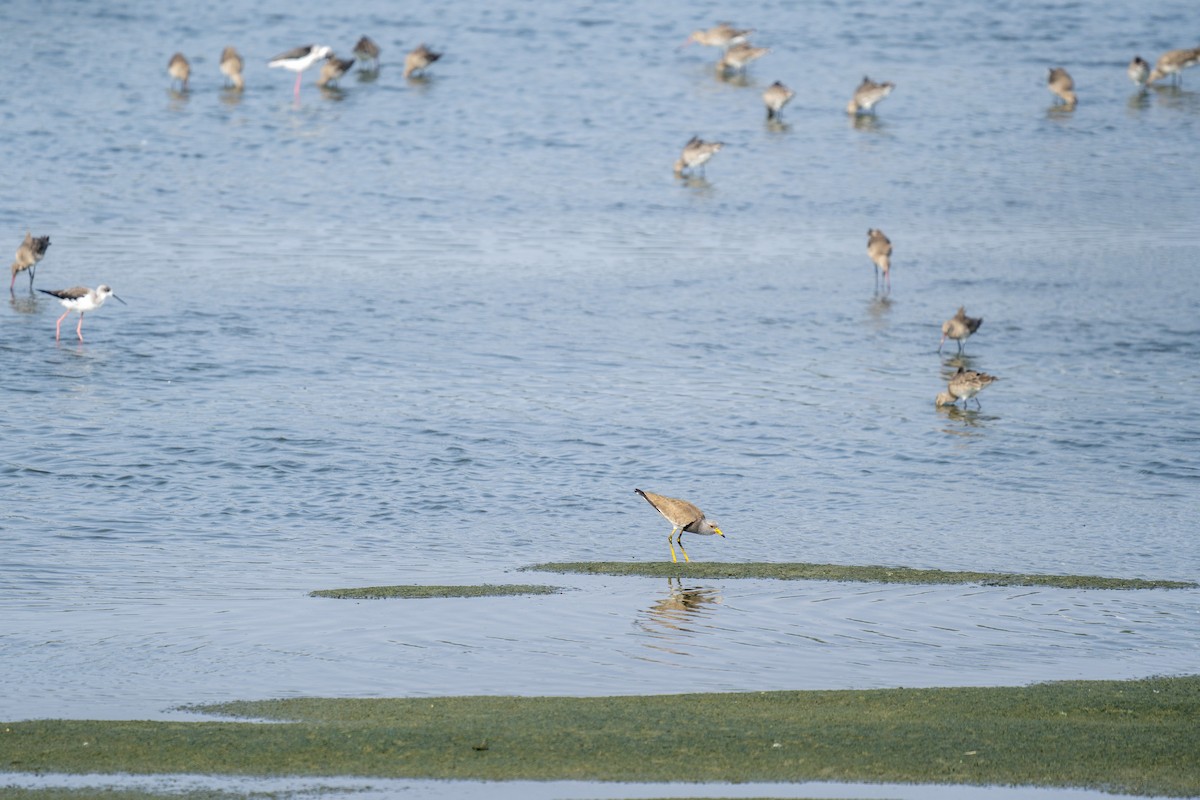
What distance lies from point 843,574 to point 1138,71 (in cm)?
2642

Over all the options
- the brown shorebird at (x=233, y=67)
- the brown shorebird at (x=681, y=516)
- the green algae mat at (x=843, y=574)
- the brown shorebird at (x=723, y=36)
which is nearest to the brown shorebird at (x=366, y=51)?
the brown shorebird at (x=233, y=67)

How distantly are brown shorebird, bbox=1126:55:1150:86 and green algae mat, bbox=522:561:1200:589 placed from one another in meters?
25.7

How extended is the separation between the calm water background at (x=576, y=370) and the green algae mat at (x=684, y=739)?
50cm

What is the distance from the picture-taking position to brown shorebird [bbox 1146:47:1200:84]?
1369 inches

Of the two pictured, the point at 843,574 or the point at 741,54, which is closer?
the point at 843,574

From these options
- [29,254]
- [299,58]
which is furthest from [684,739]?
[299,58]

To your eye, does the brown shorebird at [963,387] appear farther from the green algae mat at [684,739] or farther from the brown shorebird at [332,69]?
the brown shorebird at [332,69]

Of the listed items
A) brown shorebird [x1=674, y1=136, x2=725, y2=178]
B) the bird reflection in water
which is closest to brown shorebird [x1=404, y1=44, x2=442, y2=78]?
brown shorebird [x1=674, y1=136, x2=725, y2=178]

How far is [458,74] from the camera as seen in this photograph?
115ft

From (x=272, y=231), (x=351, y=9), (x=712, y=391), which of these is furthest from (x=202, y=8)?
(x=712, y=391)

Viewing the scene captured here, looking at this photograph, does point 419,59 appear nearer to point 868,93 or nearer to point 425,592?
point 868,93

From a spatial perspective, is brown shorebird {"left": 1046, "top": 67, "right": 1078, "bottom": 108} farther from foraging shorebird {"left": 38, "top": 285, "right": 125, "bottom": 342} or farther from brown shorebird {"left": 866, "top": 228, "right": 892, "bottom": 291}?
foraging shorebird {"left": 38, "top": 285, "right": 125, "bottom": 342}

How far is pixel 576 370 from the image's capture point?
17.4 meters

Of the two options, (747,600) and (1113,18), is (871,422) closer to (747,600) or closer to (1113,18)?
(747,600)
